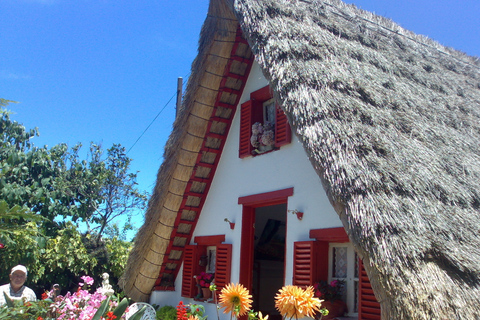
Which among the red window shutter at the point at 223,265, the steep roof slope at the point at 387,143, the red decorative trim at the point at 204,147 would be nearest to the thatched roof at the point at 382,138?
the steep roof slope at the point at 387,143

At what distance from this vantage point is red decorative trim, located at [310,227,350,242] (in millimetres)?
4828

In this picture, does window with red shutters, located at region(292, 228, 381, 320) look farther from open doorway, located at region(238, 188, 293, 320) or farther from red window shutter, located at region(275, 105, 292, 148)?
open doorway, located at region(238, 188, 293, 320)

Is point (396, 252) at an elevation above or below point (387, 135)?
below

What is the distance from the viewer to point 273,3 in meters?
5.47

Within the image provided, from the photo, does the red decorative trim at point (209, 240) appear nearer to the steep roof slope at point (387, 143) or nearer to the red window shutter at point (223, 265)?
the red window shutter at point (223, 265)

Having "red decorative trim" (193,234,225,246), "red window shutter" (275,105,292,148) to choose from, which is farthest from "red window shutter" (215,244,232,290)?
"red window shutter" (275,105,292,148)

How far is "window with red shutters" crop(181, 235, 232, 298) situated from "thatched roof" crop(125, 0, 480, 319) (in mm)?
782

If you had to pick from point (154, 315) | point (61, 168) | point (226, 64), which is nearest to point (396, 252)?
point (226, 64)

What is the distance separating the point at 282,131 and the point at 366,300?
7.55ft

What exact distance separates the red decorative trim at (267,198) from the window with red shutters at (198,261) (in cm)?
69

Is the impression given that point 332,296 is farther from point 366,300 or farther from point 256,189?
point 256,189

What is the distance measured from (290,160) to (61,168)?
27.8ft

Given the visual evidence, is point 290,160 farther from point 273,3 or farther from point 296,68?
point 273,3

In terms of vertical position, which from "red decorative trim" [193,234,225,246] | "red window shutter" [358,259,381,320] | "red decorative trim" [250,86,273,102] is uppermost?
"red decorative trim" [250,86,273,102]
